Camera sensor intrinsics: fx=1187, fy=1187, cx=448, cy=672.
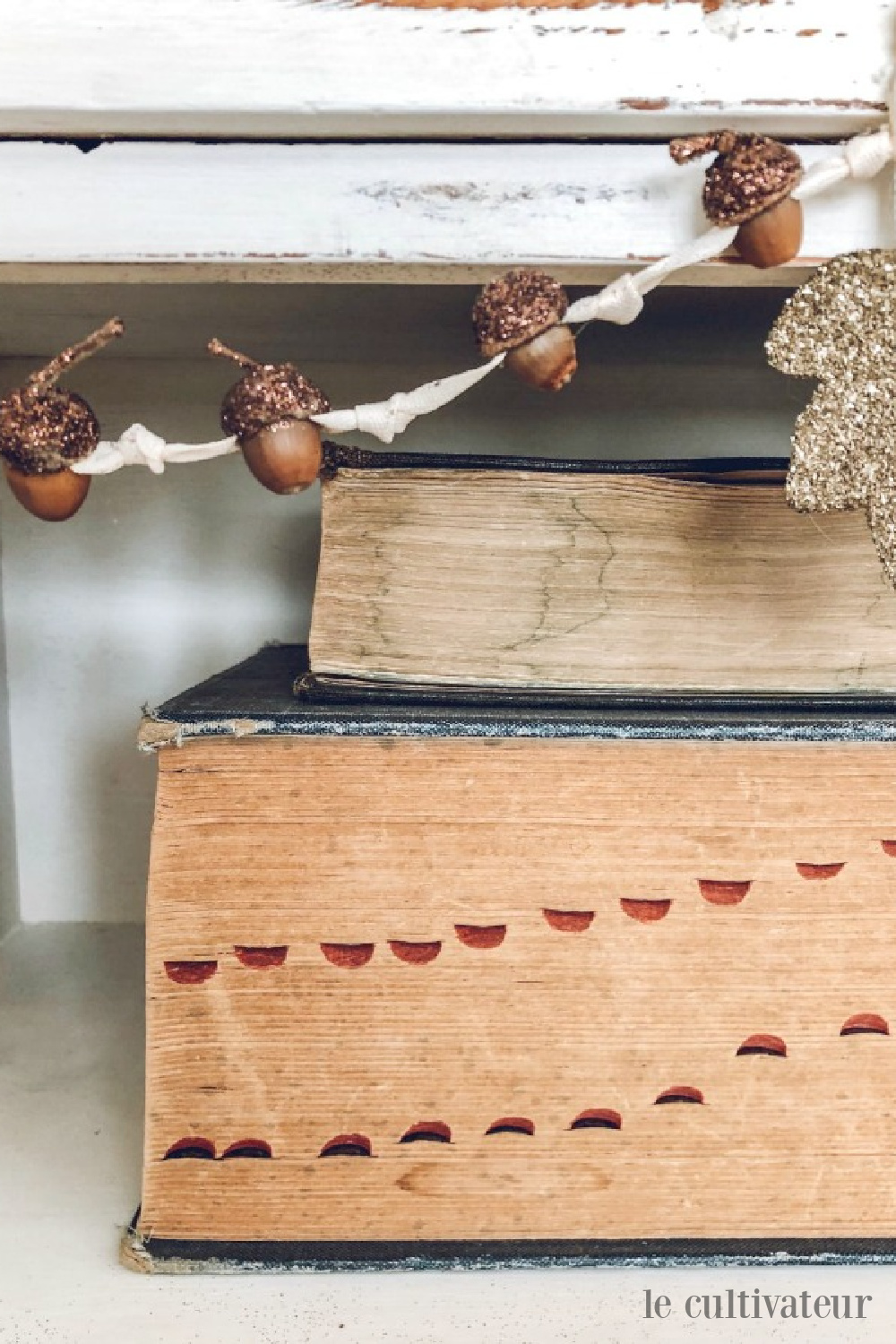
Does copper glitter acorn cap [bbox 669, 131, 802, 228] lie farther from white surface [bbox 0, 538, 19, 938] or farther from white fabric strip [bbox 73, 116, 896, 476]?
white surface [bbox 0, 538, 19, 938]

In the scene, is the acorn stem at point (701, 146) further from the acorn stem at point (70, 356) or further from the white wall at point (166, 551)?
the white wall at point (166, 551)

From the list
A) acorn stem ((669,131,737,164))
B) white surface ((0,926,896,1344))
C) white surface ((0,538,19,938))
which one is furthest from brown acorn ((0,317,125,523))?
white surface ((0,538,19,938))

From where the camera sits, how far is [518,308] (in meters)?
0.46

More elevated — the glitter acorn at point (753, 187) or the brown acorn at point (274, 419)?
the glitter acorn at point (753, 187)

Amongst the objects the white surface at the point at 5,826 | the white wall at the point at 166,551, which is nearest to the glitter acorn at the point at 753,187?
the white wall at the point at 166,551

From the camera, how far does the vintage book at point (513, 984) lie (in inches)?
20.5

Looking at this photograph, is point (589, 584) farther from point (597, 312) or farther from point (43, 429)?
point (43, 429)

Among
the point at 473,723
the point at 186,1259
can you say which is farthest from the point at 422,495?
the point at 186,1259

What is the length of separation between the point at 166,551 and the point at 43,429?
473 mm

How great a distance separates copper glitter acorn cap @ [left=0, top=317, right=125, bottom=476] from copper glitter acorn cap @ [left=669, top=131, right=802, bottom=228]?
0.23 m

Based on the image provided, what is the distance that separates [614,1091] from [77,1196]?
27 centimetres

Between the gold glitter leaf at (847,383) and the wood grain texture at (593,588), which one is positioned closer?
the gold glitter leaf at (847,383)

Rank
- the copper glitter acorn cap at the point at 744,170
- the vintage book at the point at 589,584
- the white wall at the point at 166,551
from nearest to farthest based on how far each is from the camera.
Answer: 1. the copper glitter acorn cap at the point at 744,170
2. the vintage book at the point at 589,584
3. the white wall at the point at 166,551

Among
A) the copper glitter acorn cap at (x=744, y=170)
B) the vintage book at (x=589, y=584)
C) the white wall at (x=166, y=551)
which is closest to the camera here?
the copper glitter acorn cap at (x=744, y=170)
